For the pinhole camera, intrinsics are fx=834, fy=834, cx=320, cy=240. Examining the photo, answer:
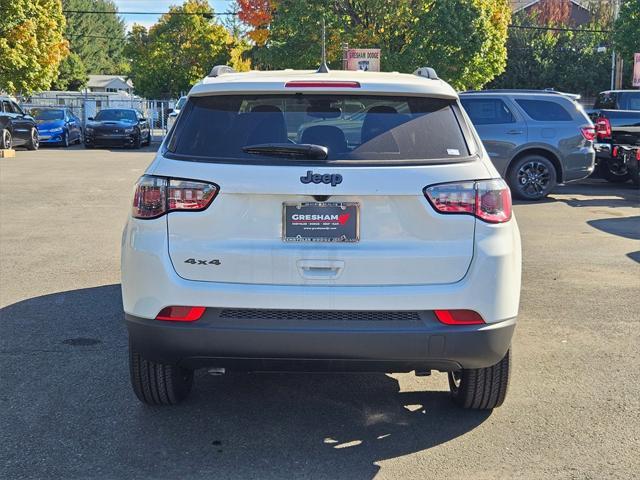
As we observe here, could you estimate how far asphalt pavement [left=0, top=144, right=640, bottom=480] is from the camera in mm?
3912

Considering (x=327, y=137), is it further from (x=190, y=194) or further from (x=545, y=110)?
(x=545, y=110)

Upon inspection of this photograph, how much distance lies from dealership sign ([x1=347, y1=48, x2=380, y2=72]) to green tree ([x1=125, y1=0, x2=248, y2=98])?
27908 millimetres

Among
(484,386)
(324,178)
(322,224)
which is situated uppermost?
(324,178)

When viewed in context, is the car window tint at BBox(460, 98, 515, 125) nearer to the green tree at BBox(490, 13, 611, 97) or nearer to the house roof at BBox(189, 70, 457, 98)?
the house roof at BBox(189, 70, 457, 98)

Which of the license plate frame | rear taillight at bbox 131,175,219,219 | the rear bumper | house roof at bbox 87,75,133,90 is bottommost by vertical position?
the rear bumper

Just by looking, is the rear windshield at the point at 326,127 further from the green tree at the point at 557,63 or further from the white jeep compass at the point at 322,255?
the green tree at the point at 557,63

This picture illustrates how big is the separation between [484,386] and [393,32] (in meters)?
29.7

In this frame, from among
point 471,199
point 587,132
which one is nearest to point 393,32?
point 587,132

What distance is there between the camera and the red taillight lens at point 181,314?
381 cm

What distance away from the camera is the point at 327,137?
393cm

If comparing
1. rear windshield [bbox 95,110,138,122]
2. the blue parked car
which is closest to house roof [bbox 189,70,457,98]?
the blue parked car

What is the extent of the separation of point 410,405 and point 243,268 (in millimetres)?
1508

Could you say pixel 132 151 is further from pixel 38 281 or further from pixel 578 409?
pixel 578 409

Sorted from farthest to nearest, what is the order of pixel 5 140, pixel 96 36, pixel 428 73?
pixel 96 36
pixel 5 140
pixel 428 73
